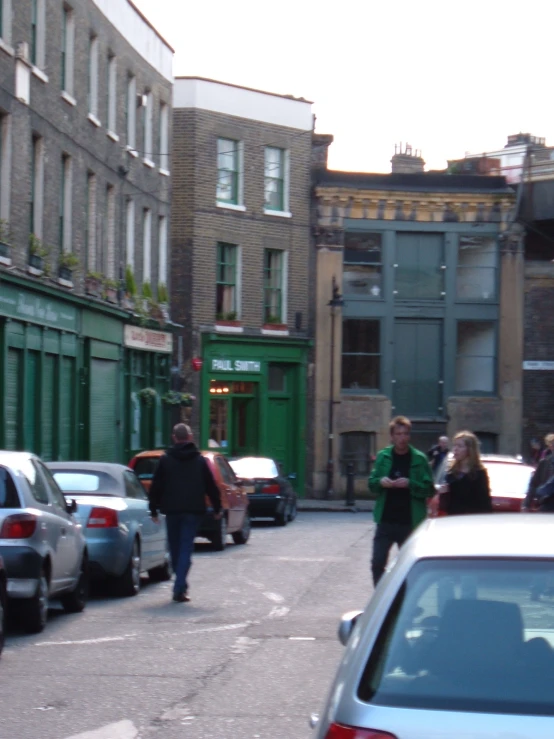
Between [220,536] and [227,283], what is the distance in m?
19.2

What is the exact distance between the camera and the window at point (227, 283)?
129 feet

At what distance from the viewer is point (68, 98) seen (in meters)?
27.4

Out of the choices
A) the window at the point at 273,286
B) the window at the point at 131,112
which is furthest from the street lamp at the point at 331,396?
the window at the point at 131,112

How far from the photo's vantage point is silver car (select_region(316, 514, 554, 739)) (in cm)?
398

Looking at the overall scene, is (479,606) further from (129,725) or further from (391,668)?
(129,725)

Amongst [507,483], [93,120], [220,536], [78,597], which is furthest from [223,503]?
[93,120]

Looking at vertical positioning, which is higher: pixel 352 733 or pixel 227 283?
pixel 227 283

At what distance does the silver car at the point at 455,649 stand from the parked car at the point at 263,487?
23.0m

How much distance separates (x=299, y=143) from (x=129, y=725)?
34276mm

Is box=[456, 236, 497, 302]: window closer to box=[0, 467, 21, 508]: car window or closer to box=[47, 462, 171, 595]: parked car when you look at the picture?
box=[47, 462, 171, 595]: parked car

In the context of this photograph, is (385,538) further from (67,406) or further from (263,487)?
(67,406)

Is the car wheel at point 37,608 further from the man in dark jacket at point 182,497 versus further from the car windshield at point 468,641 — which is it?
the car windshield at point 468,641

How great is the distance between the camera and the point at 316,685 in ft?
30.3

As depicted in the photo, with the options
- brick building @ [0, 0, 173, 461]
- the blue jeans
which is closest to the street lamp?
brick building @ [0, 0, 173, 461]
